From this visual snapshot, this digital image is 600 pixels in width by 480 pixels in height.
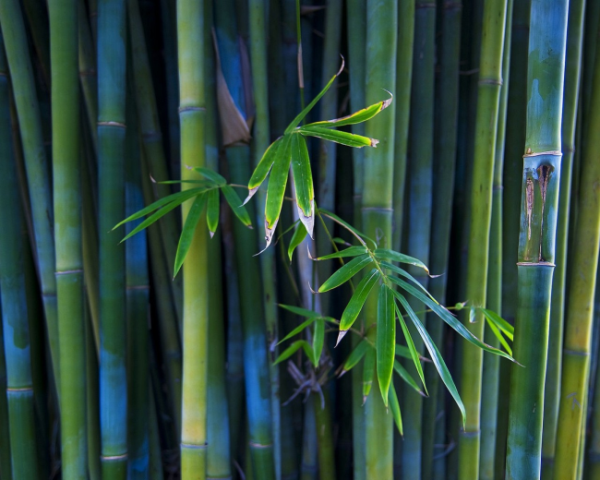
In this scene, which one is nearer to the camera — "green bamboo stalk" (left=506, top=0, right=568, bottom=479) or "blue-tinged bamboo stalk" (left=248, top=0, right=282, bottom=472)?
"green bamboo stalk" (left=506, top=0, right=568, bottom=479)

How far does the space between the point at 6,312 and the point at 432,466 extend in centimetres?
84

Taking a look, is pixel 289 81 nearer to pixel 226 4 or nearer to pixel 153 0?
pixel 226 4

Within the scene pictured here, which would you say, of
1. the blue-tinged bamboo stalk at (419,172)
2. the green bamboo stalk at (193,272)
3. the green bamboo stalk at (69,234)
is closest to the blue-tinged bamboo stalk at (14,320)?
the green bamboo stalk at (69,234)

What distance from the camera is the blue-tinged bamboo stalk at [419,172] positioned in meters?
0.82

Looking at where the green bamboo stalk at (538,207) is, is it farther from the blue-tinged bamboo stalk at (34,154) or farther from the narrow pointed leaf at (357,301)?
the blue-tinged bamboo stalk at (34,154)

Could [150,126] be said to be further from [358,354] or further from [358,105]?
[358,354]

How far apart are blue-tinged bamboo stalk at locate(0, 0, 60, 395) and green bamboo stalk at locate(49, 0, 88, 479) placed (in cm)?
9

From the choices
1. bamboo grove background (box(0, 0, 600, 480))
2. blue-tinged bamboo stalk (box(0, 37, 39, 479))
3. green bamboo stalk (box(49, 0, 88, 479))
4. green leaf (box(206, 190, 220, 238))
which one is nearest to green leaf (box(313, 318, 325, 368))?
bamboo grove background (box(0, 0, 600, 480))

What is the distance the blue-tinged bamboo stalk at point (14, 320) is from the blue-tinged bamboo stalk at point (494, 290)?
0.80 metres

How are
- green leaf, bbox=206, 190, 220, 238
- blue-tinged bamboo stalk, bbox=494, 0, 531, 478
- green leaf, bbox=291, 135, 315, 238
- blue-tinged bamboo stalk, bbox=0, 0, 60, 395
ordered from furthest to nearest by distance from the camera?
blue-tinged bamboo stalk, bbox=494, 0, 531, 478 < blue-tinged bamboo stalk, bbox=0, 0, 60, 395 < green leaf, bbox=206, 190, 220, 238 < green leaf, bbox=291, 135, 315, 238

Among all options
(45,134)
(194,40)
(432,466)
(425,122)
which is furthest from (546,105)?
(45,134)

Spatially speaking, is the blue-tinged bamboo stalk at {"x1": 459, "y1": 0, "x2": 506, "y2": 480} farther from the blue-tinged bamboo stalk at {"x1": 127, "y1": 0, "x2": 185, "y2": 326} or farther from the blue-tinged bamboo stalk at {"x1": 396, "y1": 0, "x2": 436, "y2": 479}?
the blue-tinged bamboo stalk at {"x1": 127, "y1": 0, "x2": 185, "y2": 326}

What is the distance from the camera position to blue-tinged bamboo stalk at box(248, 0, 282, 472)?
757 mm

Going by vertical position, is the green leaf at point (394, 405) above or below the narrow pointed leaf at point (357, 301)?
below
